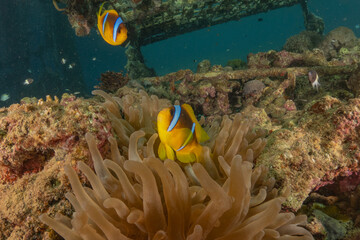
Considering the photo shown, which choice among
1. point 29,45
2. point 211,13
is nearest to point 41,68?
point 29,45

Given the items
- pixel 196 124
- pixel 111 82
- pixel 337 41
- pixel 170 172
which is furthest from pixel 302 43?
pixel 170 172

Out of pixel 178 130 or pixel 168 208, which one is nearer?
pixel 168 208

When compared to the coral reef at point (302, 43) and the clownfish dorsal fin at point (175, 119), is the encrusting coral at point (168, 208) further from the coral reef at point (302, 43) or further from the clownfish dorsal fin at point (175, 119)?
the coral reef at point (302, 43)

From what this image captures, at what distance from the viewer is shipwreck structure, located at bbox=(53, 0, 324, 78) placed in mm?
7164

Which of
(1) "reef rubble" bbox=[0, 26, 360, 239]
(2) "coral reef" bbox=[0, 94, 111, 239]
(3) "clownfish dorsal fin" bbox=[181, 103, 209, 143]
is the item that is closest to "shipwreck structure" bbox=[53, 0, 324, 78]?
(1) "reef rubble" bbox=[0, 26, 360, 239]

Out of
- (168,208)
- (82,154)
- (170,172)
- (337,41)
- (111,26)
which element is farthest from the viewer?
(337,41)

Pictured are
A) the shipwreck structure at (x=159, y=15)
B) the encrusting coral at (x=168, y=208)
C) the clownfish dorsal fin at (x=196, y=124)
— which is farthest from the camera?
the shipwreck structure at (x=159, y=15)

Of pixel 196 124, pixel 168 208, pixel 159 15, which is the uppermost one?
pixel 159 15

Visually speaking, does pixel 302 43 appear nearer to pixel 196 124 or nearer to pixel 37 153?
pixel 196 124

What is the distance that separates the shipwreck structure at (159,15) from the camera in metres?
7.16

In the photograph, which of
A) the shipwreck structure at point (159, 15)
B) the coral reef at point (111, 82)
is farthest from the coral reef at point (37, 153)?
the shipwreck structure at point (159, 15)

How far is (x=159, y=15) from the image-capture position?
10508 millimetres

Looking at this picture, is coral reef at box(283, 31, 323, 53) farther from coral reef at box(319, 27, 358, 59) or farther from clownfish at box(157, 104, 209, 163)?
clownfish at box(157, 104, 209, 163)

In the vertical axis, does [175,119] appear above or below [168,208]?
above
